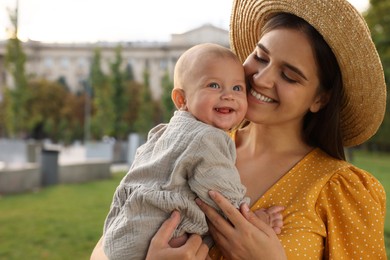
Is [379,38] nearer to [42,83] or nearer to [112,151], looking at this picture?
[112,151]

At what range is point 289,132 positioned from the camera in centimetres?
210

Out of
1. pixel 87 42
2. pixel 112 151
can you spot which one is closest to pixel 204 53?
pixel 112 151

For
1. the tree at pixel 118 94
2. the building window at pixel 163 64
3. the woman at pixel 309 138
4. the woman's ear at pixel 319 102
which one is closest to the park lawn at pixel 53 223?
the woman at pixel 309 138

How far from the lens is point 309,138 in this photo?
82.7 inches

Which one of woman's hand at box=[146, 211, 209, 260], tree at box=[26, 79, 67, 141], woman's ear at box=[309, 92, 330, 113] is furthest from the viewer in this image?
tree at box=[26, 79, 67, 141]

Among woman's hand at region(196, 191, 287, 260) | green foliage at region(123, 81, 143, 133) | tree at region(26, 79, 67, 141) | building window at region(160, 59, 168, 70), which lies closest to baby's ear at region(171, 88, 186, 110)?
woman's hand at region(196, 191, 287, 260)

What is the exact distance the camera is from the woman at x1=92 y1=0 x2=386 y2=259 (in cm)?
169

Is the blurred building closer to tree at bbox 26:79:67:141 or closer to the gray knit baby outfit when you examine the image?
tree at bbox 26:79:67:141

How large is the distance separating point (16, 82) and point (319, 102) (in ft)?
Answer: 53.7

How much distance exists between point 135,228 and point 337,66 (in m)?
Result: 0.97

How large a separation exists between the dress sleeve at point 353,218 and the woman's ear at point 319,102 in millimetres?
311

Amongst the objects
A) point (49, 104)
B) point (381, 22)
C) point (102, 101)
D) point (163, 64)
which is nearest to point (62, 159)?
point (102, 101)

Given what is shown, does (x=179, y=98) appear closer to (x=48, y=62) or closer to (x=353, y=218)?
(x=353, y=218)

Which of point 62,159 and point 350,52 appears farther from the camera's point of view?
point 62,159
